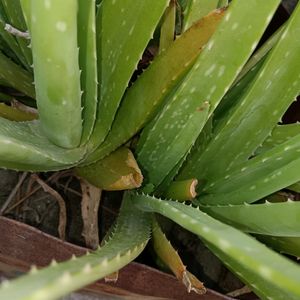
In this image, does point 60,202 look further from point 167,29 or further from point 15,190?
point 167,29

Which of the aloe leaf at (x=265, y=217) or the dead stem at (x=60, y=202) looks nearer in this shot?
the aloe leaf at (x=265, y=217)

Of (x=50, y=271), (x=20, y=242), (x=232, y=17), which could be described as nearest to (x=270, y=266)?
(x=50, y=271)

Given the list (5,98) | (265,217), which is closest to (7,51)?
(5,98)

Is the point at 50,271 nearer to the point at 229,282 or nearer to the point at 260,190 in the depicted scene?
the point at 260,190

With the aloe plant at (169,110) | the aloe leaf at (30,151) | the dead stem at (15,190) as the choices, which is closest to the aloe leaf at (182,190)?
the aloe plant at (169,110)

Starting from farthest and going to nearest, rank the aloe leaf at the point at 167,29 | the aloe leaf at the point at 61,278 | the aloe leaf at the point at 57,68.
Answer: the aloe leaf at the point at 167,29 → the aloe leaf at the point at 57,68 → the aloe leaf at the point at 61,278

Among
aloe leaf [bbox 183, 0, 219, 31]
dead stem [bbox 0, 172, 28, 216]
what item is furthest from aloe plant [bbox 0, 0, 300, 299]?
dead stem [bbox 0, 172, 28, 216]

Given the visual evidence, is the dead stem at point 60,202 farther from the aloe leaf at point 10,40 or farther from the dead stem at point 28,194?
the aloe leaf at point 10,40
